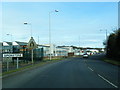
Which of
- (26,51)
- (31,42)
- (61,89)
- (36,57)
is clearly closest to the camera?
(61,89)

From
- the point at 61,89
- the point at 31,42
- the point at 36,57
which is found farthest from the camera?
the point at 36,57

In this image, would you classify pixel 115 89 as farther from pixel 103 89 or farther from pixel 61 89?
pixel 61 89

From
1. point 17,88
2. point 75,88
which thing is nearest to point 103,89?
point 75,88

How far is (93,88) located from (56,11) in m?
31.7

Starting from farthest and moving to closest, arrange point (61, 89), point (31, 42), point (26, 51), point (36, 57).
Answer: point (36, 57) → point (26, 51) → point (31, 42) → point (61, 89)

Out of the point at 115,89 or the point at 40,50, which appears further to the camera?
the point at 40,50

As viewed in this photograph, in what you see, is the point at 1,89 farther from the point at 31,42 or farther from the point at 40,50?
the point at 40,50

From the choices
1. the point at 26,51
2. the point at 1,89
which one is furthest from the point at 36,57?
the point at 1,89

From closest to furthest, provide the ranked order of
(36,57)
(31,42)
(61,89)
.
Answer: (61,89) → (31,42) → (36,57)

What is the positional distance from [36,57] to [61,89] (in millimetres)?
37467

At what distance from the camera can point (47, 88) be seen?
442 inches

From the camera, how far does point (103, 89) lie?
11.0 m

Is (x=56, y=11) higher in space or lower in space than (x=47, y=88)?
higher

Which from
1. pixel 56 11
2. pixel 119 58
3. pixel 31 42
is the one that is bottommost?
pixel 119 58
